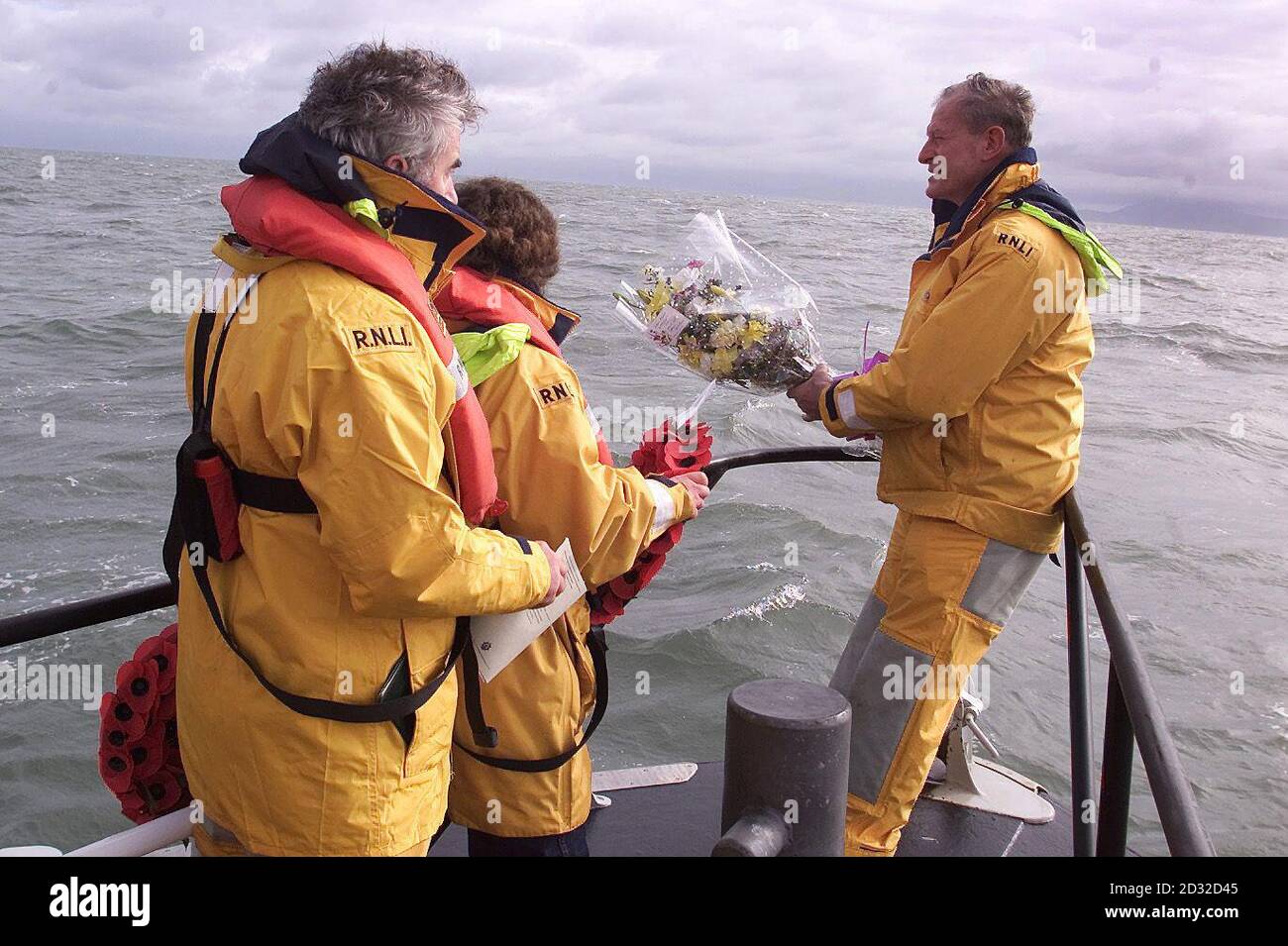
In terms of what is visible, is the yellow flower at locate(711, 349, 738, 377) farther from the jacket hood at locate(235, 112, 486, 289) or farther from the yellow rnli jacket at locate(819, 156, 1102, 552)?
the jacket hood at locate(235, 112, 486, 289)

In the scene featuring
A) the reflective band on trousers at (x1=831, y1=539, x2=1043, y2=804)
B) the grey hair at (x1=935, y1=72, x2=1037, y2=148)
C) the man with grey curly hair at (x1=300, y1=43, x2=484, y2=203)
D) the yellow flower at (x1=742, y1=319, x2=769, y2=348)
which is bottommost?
the reflective band on trousers at (x1=831, y1=539, x2=1043, y2=804)

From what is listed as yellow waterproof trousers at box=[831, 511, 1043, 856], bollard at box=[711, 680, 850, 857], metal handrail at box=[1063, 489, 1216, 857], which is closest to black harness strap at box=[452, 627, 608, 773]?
bollard at box=[711, 680, 850, 857]

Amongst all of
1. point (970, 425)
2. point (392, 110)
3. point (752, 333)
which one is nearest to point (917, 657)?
point (970, 425)

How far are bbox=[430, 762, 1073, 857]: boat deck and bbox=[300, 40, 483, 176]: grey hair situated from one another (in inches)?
79.1

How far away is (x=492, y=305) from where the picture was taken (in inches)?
94.0

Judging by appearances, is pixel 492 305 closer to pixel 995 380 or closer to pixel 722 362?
pixel 722 362

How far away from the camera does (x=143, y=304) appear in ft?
62.0

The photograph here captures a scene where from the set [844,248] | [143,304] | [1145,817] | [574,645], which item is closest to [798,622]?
[1145,817]

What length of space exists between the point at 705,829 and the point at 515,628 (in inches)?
57.0

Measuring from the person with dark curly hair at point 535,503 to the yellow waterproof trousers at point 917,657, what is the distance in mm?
807

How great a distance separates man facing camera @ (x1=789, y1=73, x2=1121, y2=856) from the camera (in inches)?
118

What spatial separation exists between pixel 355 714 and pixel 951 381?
180cm

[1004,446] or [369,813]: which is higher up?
[1004,446]
